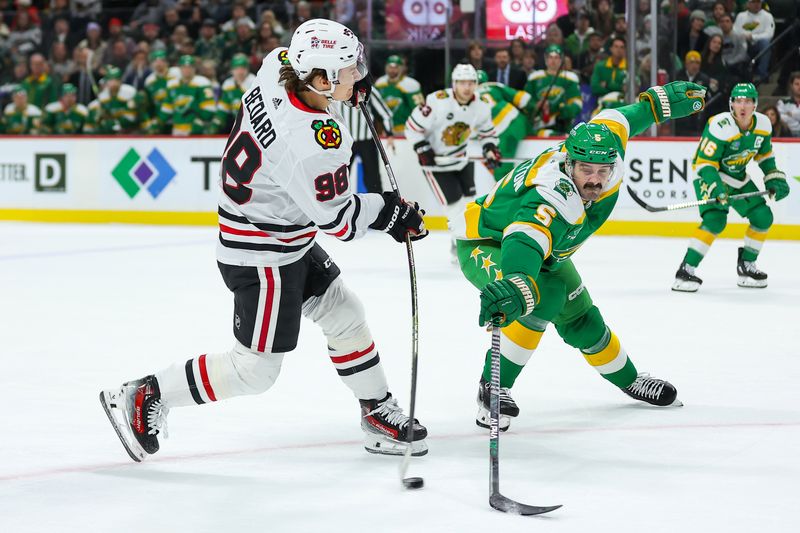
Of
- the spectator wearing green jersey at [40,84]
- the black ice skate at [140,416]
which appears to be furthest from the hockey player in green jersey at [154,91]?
the black ice skate at [140,416]

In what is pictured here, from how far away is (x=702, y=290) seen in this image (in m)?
6.83

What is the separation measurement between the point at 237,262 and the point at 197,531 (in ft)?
2.48

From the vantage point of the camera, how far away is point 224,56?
12.0 m

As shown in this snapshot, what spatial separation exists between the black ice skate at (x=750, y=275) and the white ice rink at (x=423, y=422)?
0.15 m

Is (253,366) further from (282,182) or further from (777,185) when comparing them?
(777,185)

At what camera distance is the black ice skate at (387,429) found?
3.33 metres

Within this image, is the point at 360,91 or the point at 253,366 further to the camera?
the point at 360,91

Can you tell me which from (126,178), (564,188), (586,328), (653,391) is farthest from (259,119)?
(126,178)

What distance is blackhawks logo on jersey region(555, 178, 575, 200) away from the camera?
131 inches

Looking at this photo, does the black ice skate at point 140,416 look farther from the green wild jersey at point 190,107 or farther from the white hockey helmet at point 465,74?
the green wild jersey at point 190,107

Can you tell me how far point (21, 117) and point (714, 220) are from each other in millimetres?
7856

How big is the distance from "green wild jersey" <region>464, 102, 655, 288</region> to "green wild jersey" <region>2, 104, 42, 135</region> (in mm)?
9338

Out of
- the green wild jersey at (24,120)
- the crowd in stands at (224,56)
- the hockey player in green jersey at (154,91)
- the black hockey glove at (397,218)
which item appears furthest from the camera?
the green wild jersey at (24,120)

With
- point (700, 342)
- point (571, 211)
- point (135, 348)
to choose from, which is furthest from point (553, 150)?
point (135, 348)
